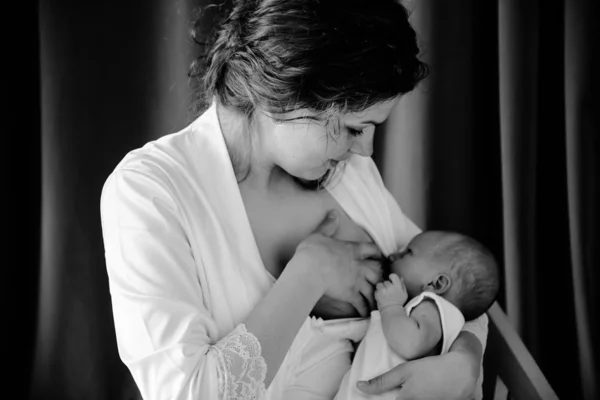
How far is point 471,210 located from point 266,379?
1.14m

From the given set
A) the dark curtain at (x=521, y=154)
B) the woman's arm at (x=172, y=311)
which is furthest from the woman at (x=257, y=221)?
the dark curtain at (x=521, y=154)

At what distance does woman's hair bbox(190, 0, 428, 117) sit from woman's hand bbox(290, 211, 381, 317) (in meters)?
0.26

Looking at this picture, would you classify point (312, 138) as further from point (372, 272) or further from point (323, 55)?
point (372, 272)

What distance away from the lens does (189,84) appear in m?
1.81

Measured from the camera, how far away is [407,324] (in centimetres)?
127

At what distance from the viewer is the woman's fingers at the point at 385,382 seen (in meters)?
1.22

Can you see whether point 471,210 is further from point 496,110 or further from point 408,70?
point 408,70

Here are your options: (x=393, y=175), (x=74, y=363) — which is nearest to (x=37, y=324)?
(x=74, y=363)

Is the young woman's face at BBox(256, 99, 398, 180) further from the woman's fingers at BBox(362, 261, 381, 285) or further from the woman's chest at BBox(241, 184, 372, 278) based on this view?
the woman's fingers at BBox(362, 261, 381, 285)

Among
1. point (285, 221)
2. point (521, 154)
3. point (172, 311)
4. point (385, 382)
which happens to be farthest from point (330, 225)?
point (521, 154)

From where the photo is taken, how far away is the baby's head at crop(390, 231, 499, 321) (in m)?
1.39

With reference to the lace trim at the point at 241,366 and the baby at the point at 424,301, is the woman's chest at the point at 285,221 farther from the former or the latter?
the lace trim at the point at 241,366

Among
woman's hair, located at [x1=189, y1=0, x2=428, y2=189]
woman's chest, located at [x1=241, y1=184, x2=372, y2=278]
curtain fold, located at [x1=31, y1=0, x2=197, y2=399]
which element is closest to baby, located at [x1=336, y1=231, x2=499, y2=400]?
woman's chest, located at [x1=241, y1=184, x2=372, y2=278]

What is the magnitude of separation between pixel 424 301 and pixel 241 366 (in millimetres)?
442
